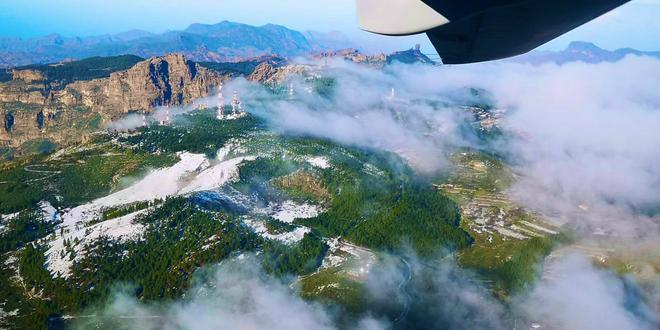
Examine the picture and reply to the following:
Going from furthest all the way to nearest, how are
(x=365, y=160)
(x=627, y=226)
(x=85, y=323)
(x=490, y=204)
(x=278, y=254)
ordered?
(x=365, y=160)
(x=490, y=204)
(x=627, y=226)
(x=278, y=254)
(x=85, y=323)

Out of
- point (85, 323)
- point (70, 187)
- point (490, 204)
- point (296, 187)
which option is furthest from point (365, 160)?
point (85, 323)

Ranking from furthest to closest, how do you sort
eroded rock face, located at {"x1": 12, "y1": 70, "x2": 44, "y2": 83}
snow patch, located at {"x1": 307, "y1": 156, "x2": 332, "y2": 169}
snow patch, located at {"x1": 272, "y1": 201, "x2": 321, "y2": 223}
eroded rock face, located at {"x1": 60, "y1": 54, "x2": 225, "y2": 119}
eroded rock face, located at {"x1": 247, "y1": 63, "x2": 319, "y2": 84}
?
eroded rock face, located at {"x1": 247, "y1": 63, "x2": 319, "y2": 84}, eroded rock face, located at {"x1": 12, "y1": 70, "x2": 44, "y2": 83}, eroded rock face, located at {"x1": 60, "y1": 54, "x2": 225, "y2": 119}, snow patch, located at {"x1": 307, "y1": 156, "x2": 332, "y2": 169}, snow patch, located at {"x1": 272, "y1": 201, "x2": 321, "y2": 223}

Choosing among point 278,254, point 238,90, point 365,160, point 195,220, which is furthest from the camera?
point 238,90

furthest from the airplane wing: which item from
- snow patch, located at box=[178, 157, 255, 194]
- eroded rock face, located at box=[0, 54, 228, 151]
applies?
eroded rock face, located at box=[0, 54, 228, 151]

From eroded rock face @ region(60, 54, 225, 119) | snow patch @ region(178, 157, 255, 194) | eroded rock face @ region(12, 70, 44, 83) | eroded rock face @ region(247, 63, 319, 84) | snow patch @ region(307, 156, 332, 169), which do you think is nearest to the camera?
snow patch @ region(178, 157, 255, 194)

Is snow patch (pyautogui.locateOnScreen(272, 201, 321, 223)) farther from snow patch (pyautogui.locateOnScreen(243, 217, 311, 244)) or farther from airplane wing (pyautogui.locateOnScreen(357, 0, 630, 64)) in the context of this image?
airplane wing (pyautogui.locateOnScreen(357, 0, 630, 64))

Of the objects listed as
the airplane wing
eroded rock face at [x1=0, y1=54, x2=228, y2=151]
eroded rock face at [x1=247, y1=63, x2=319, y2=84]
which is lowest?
eroded rock face at [x1=0, y1=54, x2=228, y2=151]

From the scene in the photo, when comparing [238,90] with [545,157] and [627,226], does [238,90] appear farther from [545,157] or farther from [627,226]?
[627,226]
